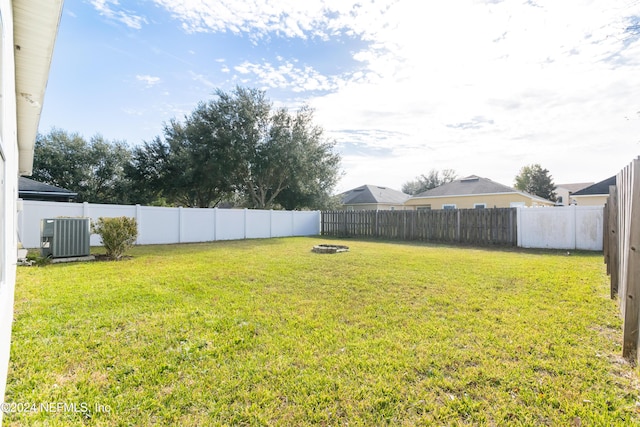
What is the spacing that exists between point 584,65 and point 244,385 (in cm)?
729

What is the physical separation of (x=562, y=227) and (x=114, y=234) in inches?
589

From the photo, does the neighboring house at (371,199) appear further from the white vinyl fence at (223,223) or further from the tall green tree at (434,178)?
the tall green tree at (434,178)

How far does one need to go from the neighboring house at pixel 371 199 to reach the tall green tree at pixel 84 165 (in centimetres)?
1914

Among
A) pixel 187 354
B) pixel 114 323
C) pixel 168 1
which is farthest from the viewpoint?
pixel 168 1

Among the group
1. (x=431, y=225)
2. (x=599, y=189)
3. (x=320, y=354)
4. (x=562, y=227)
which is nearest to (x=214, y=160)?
(x=431, y=225)

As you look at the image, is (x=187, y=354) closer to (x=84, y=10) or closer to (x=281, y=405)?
(x=281, y=405)

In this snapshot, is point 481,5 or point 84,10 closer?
point 84,10

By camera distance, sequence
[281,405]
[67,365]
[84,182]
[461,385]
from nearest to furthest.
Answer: [281,405], [461,385], [67,365], [84,182]

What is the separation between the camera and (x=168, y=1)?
24.0 feet

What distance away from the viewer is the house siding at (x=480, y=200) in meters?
20.3

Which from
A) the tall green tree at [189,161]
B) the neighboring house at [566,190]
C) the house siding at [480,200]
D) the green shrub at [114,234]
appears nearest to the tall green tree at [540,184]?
the neighboring house at [566,190]

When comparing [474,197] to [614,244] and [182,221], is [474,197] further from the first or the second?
[182,221]

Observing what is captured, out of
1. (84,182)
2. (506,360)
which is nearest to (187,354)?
(506,360)

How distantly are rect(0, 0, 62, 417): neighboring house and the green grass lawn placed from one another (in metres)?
0.59
